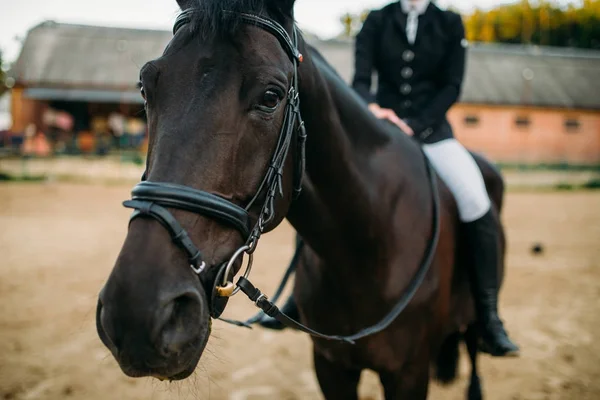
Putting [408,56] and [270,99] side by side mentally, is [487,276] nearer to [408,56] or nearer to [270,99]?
[408,56]

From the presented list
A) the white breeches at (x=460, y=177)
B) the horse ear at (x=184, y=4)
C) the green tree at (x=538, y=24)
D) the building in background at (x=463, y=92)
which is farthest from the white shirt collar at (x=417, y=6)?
the green tree at (x=538, y=24)

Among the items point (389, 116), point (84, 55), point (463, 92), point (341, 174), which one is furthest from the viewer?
point (463, 92)

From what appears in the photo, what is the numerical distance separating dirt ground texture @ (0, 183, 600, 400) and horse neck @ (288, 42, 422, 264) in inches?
30.2

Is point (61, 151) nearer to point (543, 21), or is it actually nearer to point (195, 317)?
point (195, 317)

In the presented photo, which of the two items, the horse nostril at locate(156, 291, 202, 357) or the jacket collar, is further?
the jacket collar

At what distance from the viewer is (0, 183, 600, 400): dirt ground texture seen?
4103 millimetres

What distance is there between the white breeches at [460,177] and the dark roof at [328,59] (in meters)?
25.2

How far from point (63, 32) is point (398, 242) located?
33.7 m

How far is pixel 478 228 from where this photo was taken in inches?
111

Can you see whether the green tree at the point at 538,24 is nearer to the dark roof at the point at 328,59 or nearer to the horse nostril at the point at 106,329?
the dark roof at the point at 328,59

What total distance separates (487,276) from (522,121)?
1228 inches

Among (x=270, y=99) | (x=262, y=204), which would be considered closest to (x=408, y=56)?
(x=270, y=99)

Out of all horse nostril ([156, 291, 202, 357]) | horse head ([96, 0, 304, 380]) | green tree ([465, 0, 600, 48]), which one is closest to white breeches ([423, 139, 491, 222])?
horse head ([96, 0, 304, 380])

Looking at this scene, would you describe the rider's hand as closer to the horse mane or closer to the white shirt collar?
the white shirt collar
